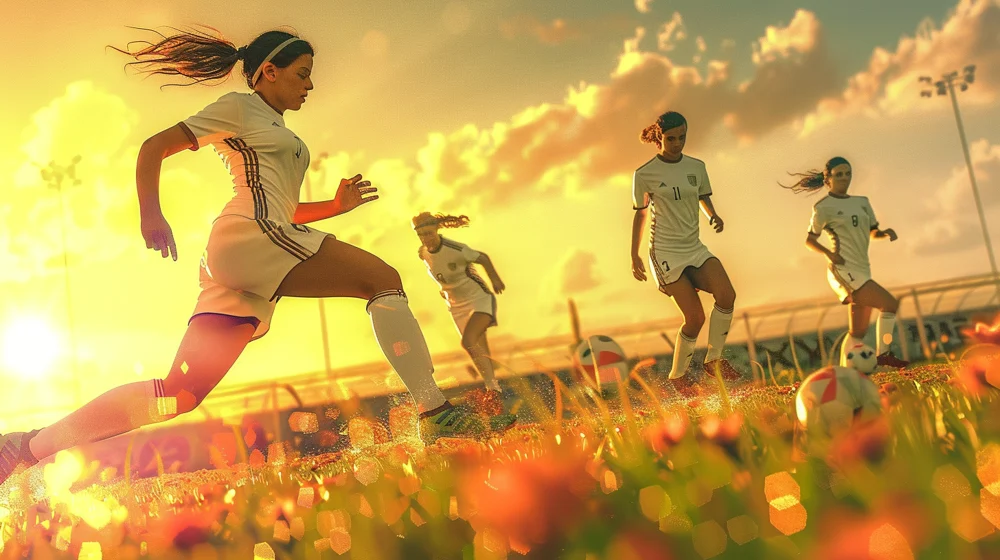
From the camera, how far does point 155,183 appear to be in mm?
4211

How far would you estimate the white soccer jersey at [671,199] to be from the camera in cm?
790

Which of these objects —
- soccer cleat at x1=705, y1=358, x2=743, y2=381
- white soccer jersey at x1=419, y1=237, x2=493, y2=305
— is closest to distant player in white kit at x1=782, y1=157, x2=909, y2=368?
soccer cleat at x1=705, y1=358, x2=743, y2=381

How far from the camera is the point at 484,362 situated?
1083 cm

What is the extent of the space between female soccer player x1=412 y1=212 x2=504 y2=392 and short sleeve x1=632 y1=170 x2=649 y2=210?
2578 millimetres

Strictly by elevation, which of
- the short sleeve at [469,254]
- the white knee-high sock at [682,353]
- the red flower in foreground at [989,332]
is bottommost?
the white knee-high sock at [682,353]

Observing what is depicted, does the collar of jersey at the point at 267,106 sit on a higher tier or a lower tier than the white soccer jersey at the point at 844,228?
higher

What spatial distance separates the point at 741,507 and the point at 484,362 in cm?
921

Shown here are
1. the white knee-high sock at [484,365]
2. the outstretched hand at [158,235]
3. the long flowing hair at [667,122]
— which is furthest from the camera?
the white knee-high sock at [484,365]

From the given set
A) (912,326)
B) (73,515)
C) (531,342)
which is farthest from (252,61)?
(912,326)

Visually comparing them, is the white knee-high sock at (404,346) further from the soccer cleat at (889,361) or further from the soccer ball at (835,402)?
the soccer cleat at (889,361)

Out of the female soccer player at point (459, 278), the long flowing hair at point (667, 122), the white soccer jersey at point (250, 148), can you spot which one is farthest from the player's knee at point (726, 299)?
the white soccer jersey at point (250, 148)

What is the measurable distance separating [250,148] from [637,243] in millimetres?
4580

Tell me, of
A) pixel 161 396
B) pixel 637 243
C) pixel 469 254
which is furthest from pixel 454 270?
pixel 161 396

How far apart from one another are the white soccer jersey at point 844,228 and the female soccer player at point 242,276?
623cm
